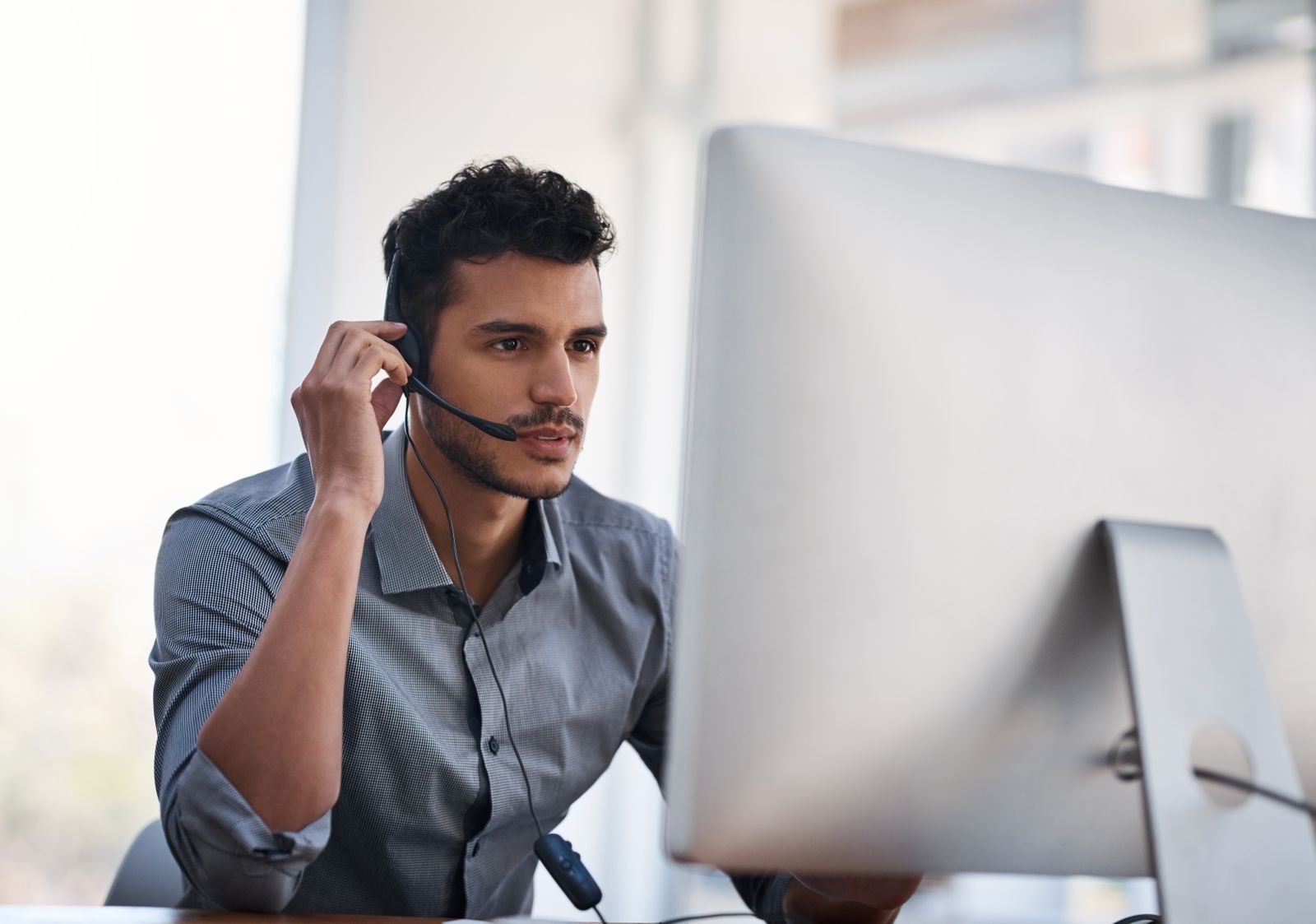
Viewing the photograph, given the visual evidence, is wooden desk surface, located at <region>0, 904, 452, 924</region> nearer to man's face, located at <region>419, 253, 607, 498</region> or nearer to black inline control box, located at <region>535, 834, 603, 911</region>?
black inline control box, located at <region>535, 834, 603, 911</region>

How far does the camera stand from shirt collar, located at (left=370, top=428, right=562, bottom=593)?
122cm

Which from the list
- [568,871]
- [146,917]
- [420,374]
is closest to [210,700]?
[146,917]

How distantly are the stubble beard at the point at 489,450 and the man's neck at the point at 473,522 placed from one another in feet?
0.08

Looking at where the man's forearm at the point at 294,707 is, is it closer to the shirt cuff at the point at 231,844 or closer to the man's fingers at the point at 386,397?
the shirt cuff at the point at 231,844

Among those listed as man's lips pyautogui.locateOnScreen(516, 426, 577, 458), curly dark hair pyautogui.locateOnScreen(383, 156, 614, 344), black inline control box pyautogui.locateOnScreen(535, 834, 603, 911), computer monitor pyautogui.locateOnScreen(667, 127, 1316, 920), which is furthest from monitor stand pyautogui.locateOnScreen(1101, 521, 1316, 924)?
curly dark hair pyautogui.locateOnScreen(383, 156, 614, 344)

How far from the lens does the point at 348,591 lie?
3.39 feet

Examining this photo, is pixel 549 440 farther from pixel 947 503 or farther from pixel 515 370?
pixel 947 503

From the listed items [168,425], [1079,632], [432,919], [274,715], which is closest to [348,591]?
[274,715]

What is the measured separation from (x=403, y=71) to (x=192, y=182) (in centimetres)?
46

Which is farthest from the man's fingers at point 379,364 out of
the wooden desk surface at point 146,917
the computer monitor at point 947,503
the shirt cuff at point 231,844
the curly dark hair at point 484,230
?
the computer monitor at point 947,503

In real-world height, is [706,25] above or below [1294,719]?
above

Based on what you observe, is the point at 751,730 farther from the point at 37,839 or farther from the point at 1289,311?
the point at 37,839

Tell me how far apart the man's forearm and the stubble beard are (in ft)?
0.96

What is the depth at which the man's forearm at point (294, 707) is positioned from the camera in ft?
3.12
